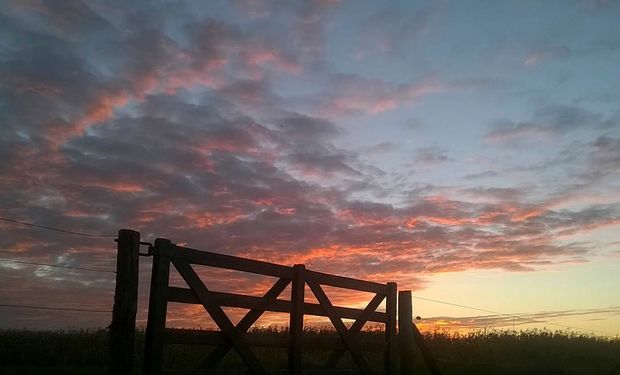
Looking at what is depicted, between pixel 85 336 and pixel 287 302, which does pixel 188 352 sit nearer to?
pixel 85 336

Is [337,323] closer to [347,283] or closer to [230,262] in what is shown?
[347,283]

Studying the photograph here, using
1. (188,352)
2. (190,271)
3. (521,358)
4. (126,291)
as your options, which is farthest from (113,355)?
(521,358)

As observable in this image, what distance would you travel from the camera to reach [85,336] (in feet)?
110

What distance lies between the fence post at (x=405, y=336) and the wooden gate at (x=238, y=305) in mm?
1126

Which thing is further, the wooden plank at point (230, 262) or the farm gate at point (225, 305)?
the wooden plank at point (230, 262)

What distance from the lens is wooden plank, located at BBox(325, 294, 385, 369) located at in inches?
452

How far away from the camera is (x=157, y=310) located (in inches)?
317

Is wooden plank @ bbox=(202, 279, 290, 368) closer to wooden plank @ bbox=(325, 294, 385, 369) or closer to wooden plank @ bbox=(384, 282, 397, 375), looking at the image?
wooden plank @ bbox=(325, 294, 385, 369)

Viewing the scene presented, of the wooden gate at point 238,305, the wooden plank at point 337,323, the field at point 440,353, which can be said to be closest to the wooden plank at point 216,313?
the wooden gate at point 238,305

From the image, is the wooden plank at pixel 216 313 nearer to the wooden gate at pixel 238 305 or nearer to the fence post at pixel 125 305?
the wooden gate at pixel 238 305

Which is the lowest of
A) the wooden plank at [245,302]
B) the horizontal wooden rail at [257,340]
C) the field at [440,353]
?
the field at [440,353]

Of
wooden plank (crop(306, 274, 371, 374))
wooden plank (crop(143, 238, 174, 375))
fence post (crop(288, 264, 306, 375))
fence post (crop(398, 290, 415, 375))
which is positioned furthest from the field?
wooden plank (crop(143, 238, 174, 375))

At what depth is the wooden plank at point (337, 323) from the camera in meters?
10.8

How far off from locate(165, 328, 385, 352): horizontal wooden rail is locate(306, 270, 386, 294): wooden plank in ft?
3.43
